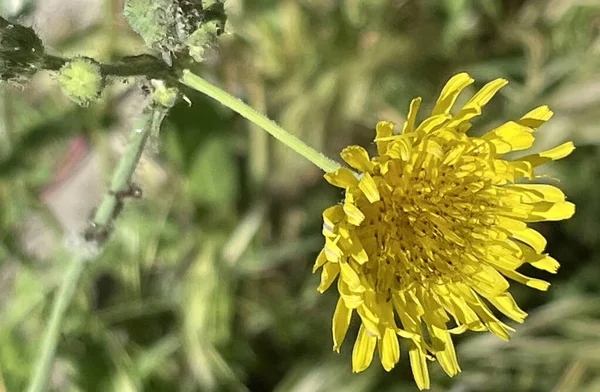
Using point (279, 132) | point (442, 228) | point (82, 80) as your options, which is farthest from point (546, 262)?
point (82, 80)

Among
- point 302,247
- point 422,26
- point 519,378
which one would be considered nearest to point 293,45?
point 422,26

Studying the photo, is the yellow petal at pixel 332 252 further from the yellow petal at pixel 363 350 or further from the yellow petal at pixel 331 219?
the yellow petal at pixel 363 350

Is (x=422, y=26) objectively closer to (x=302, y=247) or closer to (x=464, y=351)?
(x=302, y=247)

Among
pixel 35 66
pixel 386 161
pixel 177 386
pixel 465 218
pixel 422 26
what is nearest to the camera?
pixel 35 66

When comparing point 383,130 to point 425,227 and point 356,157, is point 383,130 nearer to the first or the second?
point 356,157

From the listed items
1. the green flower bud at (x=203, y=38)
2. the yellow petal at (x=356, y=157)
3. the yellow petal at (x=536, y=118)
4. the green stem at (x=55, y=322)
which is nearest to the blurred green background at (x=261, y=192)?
the green stem at (x=55, y=322)

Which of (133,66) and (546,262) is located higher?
(133,66)
